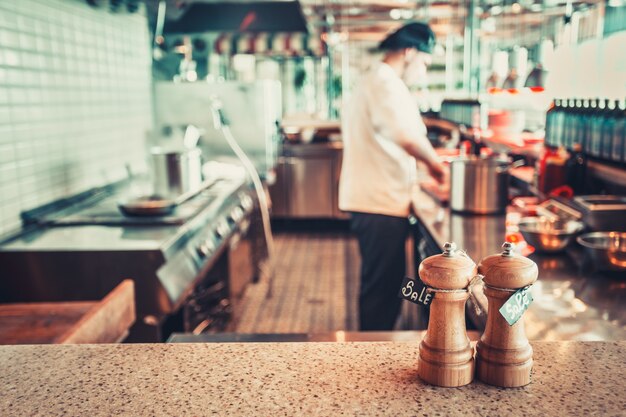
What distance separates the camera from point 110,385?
3.46 ft

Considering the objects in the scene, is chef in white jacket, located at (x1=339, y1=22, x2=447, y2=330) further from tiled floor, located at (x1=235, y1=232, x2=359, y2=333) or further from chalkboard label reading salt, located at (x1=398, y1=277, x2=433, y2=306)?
chalkboard label reading salt, located at (x1=398, y1=277, x2=433, y2=306)

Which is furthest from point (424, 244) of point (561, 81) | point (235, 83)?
point (235, 83)

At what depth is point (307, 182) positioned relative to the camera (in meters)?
7.24

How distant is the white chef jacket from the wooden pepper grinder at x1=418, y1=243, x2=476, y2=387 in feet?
7.65

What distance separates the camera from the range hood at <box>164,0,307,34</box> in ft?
19.0

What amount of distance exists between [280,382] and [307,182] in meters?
6.22

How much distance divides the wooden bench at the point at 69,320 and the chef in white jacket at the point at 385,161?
1687mm

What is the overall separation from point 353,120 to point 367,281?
918mm

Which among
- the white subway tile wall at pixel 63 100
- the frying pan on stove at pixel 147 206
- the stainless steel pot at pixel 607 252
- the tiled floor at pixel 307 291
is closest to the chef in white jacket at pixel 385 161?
the tiled floor at pixel 307 291

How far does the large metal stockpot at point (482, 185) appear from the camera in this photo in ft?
9.71

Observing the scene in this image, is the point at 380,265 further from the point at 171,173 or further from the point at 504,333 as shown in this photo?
the point at 504,333

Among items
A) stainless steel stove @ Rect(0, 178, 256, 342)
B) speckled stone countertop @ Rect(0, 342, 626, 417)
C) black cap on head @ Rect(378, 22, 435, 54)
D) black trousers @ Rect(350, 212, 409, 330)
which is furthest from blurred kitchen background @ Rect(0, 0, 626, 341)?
black cap on head @ Rect(378, 22, 435, 54)

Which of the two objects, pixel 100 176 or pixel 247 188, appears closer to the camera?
pixel 100 176

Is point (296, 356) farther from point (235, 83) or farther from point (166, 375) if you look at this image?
point (235, 83)
